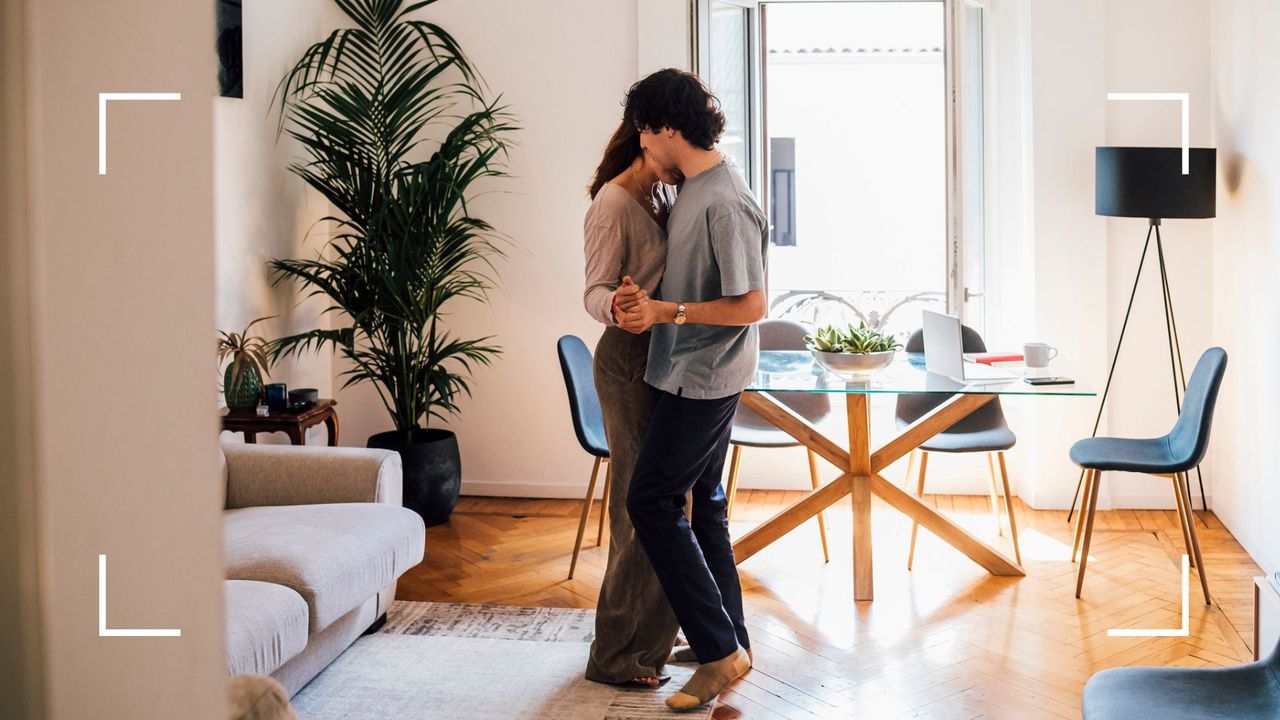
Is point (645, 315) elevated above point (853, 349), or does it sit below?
above

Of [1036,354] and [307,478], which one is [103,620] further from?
[1036,354]

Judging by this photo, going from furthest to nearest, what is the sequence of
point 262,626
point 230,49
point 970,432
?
point 230,49 < point 970,432 < point 262,626

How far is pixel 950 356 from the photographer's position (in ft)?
12.2

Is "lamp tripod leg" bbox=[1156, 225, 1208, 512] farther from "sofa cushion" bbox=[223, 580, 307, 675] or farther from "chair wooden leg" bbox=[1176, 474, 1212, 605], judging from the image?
"sofa cushion" bbox=[223, 580, 307, 675]

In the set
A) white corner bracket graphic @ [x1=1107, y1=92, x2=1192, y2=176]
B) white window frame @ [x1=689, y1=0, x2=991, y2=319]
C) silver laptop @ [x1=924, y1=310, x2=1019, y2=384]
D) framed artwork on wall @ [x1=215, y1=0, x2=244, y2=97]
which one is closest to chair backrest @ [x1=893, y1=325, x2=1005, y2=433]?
silver laptop @ [x1=924, y1=310, x2=1019, y2=384]

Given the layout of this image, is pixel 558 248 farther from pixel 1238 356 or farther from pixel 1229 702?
pixel 1229 702

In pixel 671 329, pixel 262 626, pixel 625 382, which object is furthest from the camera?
pixel 625 382

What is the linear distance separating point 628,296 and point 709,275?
0.87ft

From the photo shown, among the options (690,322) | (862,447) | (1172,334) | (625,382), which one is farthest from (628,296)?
(1172,334)

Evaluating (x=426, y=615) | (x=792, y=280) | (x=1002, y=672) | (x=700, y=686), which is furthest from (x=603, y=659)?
(x=792, y=280)

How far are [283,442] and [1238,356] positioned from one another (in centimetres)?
401

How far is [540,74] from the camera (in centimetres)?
520

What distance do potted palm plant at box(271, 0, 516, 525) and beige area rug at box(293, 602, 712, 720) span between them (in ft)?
4.13

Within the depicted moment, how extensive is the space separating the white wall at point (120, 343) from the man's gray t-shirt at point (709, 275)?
2.34 meters
